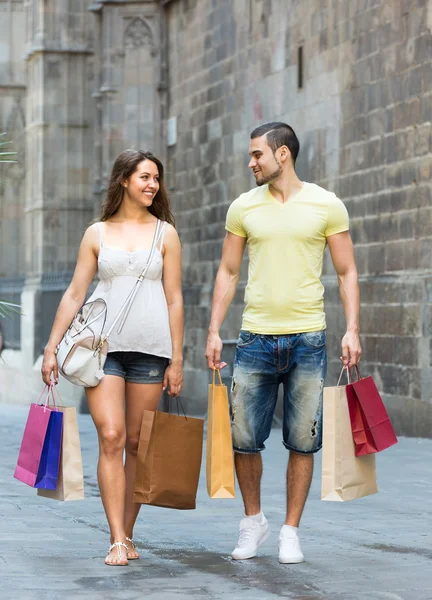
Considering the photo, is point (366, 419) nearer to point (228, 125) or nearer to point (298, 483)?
point (298, 483)

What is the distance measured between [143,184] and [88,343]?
709mm

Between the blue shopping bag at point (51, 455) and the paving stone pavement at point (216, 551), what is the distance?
324 millimetres

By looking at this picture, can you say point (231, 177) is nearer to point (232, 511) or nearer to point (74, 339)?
point (232, 511)

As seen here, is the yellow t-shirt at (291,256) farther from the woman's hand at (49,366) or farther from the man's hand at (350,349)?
the woman's hand at (49,366)

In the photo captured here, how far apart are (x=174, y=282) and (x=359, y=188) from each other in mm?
8199

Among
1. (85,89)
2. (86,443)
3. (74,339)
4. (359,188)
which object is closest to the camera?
(74,339)

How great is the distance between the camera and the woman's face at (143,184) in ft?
20.9

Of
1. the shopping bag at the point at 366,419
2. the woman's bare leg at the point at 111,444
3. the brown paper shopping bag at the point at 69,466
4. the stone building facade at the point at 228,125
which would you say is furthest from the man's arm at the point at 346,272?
the stone building facade at the point at 228,125

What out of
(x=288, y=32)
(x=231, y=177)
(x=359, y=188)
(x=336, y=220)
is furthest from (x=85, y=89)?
(x=336, y=220)

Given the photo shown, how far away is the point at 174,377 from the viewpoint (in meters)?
6.25

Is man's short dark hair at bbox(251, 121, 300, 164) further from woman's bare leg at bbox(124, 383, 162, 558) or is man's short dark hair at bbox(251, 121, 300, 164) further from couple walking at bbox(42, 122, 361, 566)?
woman's bare leg at bbox(124, 383, 162, 558)

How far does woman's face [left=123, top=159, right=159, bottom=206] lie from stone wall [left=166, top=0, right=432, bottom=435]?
662 cm

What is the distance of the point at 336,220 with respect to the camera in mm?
6227

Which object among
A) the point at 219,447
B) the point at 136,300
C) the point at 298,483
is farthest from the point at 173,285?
the point at 298,483
